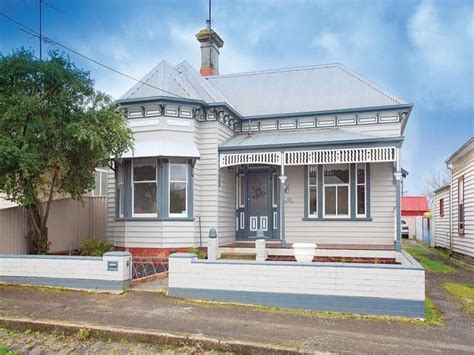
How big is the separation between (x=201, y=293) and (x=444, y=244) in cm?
1543

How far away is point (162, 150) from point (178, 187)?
50.4 inches

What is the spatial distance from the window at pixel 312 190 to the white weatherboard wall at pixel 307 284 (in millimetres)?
6496

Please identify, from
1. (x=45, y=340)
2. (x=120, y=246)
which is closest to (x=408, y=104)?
(x=120, y=246)

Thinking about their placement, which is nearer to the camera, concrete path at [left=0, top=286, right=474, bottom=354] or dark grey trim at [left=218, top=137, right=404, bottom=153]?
concrete path at [left=0, top=286, right=474, bottom=354]

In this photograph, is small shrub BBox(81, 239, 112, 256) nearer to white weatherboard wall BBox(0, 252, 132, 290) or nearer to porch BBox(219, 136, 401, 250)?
white weatherboard wall BBox(0, 252, 132, 290)

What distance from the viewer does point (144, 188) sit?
13.3m

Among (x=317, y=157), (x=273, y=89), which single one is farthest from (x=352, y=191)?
(x=273, y=89)

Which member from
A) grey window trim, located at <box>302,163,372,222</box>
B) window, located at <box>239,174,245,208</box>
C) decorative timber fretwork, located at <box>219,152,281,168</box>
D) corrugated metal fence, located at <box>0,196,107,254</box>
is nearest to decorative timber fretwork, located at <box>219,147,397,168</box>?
decorative timber fretwork, located at <box>219,152,281,168</box>

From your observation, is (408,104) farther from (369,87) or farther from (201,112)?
(201,112)

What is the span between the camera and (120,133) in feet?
35.7

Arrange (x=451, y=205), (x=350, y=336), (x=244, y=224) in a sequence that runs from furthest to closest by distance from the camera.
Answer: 1. (x=451, y=205)
2. (x=244, y=224)
3. (x=350, y=336)

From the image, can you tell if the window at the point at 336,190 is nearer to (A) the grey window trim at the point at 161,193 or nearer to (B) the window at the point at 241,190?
(B) the window at the point at 241,190

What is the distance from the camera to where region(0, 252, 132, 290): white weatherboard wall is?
A: 8.96 meters

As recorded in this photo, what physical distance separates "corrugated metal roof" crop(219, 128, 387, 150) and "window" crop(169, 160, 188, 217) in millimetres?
1470
